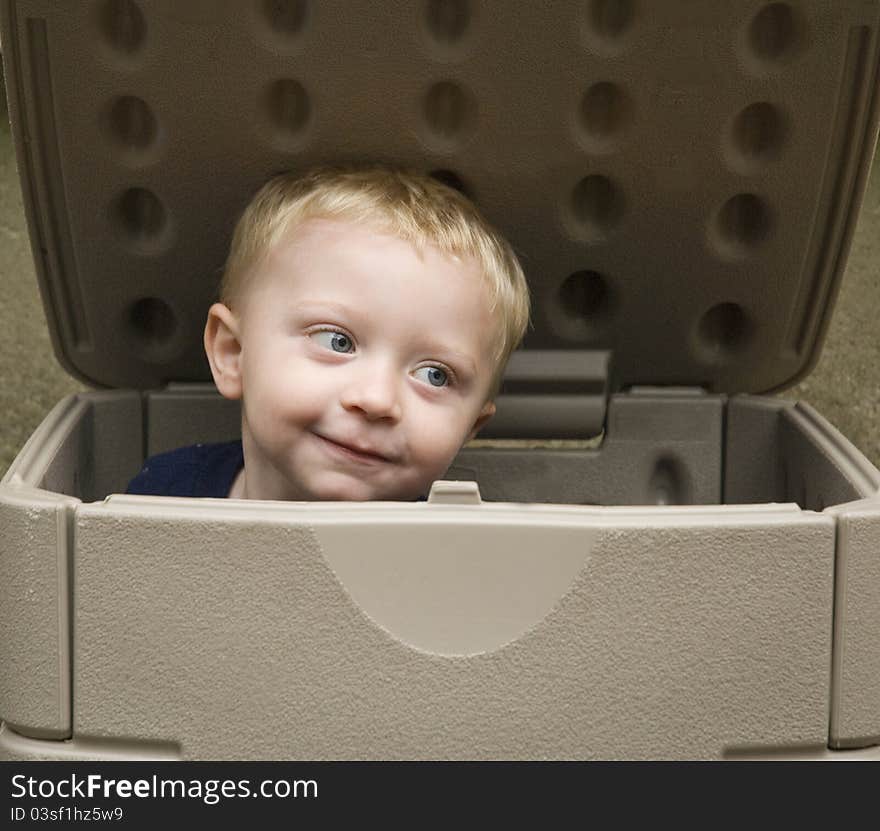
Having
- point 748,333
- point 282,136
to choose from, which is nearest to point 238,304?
point 282,136

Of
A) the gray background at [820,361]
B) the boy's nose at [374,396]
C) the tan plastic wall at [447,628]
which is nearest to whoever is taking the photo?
the tan plastic wall at [447,628]

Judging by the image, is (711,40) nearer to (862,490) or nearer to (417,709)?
(862,490)

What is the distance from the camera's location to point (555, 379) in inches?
35.0

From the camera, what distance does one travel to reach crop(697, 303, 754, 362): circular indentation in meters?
0.88

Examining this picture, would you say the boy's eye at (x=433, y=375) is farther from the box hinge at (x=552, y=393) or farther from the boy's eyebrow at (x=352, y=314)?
the box hinge at (x=552, y=393)

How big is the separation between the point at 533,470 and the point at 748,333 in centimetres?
18

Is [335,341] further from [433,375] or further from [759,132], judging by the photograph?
[759,132]

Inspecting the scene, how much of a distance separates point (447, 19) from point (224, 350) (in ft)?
0.77

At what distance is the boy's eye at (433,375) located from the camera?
73 centimetres

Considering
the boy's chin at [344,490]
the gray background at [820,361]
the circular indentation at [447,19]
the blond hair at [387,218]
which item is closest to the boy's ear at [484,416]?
the blond hair at [387,218]

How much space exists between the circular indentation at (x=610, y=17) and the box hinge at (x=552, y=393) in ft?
0.76

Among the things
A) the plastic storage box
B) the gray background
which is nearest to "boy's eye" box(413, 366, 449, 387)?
the plastic storage box

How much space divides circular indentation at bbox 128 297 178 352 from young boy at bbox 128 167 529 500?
0.09m

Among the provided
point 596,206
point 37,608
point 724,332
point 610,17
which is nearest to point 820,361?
point 724,332
